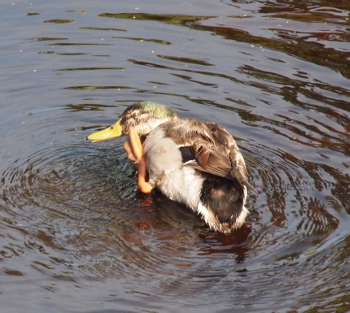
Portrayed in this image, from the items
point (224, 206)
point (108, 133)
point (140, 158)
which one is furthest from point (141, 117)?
point (224, 206)

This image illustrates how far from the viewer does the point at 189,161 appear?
7492 millimetres

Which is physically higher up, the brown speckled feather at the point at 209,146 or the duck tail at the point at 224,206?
the brown speckled feather at the point at 209,146

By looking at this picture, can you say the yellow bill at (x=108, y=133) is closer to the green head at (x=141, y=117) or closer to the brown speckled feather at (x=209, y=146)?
the green head at (x=141, y=117)

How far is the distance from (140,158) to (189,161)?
0.91 metres

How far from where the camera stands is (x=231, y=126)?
9.15 meters

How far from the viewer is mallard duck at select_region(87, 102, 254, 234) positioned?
7.04m

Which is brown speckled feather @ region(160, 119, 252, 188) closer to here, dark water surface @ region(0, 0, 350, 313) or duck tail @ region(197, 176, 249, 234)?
duck tail @ region(197, 176, 249, 234)

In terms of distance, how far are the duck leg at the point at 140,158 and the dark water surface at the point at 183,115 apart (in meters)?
0.14

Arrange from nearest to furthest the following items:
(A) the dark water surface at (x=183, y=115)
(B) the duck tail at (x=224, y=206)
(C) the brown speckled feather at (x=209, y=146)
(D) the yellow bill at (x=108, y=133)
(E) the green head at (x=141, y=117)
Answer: (A) the dark water surface at (x=183, y=115), (B) the duck tail at (x=224, y=206), (C) the brown speckled feather at (x=209, y=146), (D) the yellow bill at (x=108, y=133), (E) the green head at (x=141, y=117)

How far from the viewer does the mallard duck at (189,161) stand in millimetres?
7035

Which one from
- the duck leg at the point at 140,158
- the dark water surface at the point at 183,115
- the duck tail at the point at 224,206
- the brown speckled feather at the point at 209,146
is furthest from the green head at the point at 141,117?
the duck tail at the point at 224,206

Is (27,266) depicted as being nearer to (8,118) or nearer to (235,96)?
(8,118)

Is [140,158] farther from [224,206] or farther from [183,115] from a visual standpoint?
[224,206]

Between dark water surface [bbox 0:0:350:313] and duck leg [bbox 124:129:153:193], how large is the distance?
0.47ft
